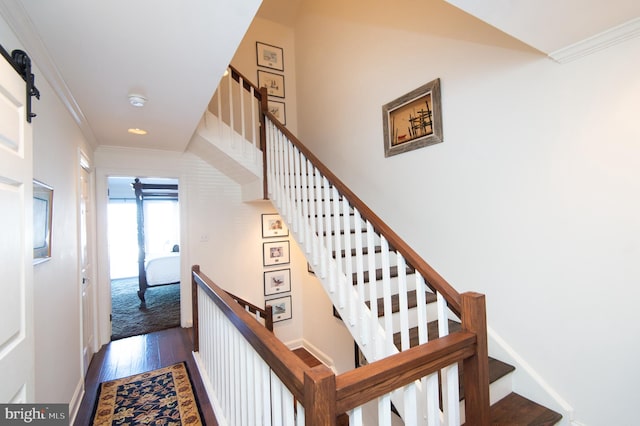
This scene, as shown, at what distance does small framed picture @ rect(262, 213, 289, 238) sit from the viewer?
4211 millimetres

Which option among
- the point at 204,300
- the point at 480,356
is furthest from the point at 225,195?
the point at 480,356

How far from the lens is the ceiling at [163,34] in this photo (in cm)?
124

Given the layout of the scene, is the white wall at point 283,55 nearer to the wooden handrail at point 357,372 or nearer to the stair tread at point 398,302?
the stair tread at point 398,302

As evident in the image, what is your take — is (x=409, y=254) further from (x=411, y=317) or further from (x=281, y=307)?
(x=281, y=307)

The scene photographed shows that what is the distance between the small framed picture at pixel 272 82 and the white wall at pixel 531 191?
1932 millimetres

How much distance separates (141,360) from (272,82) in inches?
155

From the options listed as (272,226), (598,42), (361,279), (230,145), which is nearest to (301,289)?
(272,226)

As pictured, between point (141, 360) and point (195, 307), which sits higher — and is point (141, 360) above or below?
below

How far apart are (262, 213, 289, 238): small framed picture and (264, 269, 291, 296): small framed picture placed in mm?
546

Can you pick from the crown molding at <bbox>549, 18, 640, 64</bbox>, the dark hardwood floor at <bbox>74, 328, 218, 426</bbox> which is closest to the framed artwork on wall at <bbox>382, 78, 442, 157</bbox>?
the crown molding at <bbox>549, 18, 640, 64</bbox>

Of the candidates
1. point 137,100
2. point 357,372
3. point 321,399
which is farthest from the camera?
point 137,100

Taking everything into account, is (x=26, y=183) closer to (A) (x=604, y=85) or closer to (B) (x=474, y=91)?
(B) (x=474, y=91)

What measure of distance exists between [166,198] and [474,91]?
6954 mm

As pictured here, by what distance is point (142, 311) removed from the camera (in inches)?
179
